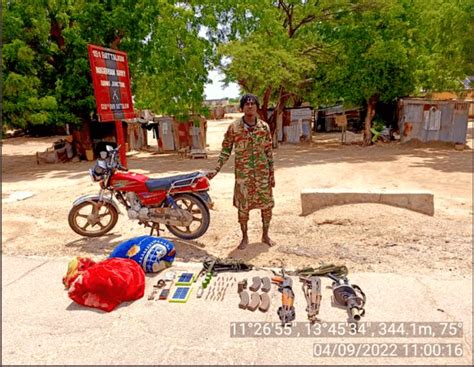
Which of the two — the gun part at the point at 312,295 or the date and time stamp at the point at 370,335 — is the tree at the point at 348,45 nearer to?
the gun part at the point at 312,295

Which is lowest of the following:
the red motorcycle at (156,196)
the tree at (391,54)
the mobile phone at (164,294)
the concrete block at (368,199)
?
the mobile phone at (164,294)

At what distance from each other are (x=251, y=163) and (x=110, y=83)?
4.03 metres

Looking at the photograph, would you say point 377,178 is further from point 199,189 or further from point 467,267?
point 199,189

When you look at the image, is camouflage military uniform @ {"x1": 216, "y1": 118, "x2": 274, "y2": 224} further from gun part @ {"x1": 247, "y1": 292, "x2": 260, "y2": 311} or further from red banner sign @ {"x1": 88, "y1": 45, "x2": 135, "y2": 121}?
red banner sign @ {"x1": 88, "y1": 45, "x2": 135, "y2": 121}

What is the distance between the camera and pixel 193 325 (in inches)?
120

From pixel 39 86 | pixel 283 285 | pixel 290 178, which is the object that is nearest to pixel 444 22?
pixel 290 178

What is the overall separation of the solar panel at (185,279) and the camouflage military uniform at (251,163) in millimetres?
1195

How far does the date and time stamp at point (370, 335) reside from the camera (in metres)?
2.64

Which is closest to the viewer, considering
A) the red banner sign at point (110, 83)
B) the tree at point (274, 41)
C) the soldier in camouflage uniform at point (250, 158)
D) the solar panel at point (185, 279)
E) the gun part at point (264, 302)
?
the gun part at point (264, 302)

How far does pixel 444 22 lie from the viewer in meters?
13.9

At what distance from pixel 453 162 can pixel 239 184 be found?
35.6ft

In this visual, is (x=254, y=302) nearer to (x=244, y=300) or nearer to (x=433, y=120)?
(x=244, y=300)

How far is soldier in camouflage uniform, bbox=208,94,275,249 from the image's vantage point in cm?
441

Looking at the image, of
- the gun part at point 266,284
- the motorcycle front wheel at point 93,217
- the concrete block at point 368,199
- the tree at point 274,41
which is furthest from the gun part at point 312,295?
the tree at point 274,41
